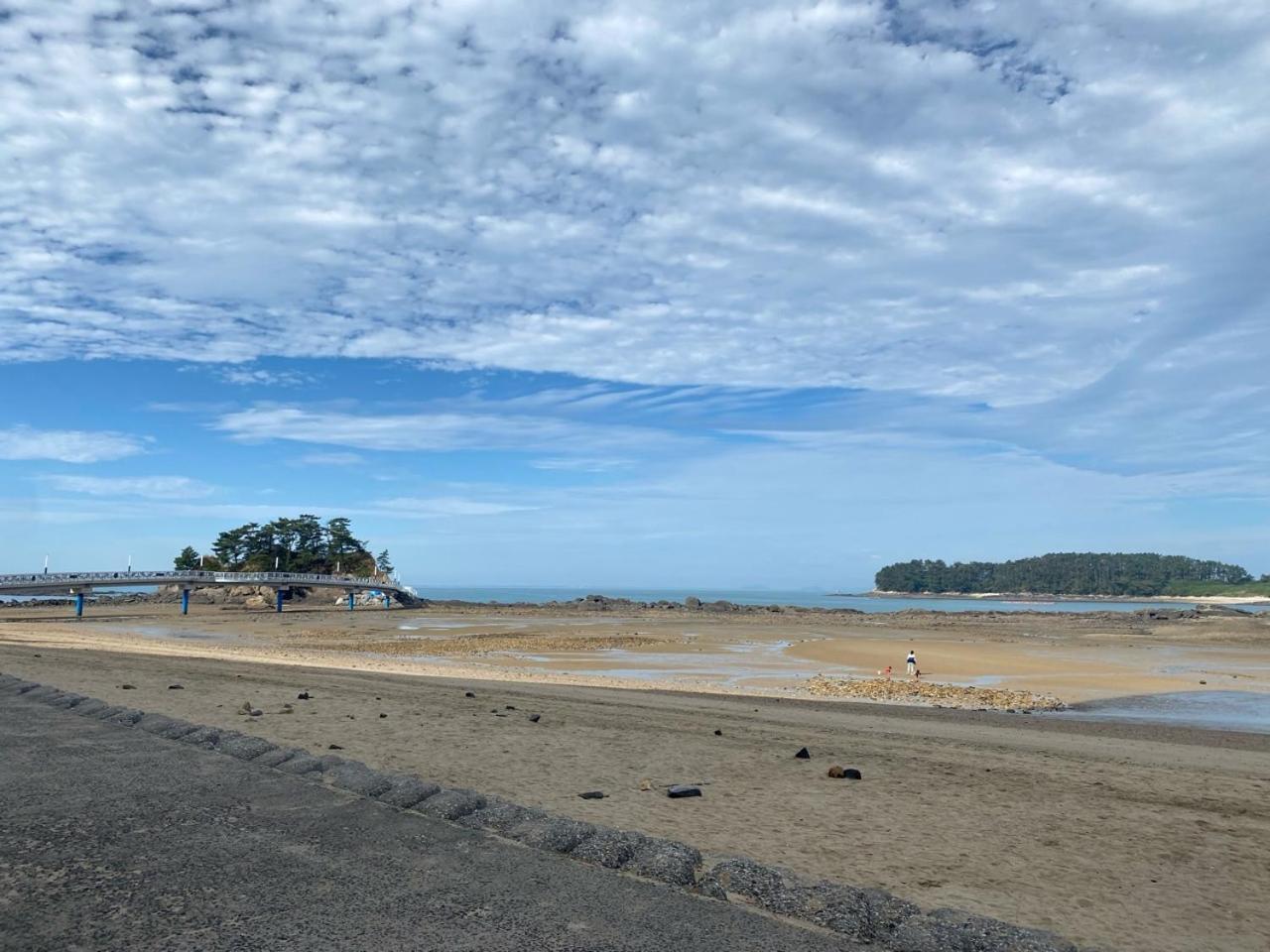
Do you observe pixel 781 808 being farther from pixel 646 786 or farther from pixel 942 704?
pixel 942 704

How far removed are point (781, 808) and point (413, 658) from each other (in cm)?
2819

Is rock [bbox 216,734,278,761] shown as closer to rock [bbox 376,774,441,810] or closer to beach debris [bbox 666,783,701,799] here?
rock [bbox 376,774,441,810]

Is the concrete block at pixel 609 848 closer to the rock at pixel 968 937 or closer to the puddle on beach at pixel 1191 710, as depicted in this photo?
the rock at pixel 968 937

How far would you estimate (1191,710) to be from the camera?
74.9ft

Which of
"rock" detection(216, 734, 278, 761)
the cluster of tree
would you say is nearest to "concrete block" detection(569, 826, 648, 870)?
"rock" detection(216, 734, 278, 761)

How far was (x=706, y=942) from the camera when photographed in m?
5.21

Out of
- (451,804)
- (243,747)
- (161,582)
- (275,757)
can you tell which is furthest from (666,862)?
(161,582)

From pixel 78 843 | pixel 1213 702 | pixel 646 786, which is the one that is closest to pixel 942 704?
pixel 1213 702

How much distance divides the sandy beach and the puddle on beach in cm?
138

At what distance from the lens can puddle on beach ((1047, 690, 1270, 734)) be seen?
20.3 m

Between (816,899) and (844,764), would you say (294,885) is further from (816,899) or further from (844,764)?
(844,764)

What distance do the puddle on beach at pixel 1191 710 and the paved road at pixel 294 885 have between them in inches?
709

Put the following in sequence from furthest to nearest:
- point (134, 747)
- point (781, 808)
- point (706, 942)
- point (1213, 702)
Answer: point (1213, 702), point (134, 747), point (781, 808), point (706, 942)

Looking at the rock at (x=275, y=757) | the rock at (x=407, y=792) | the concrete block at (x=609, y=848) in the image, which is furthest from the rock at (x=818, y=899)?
the rock at (x=275, y=757)
